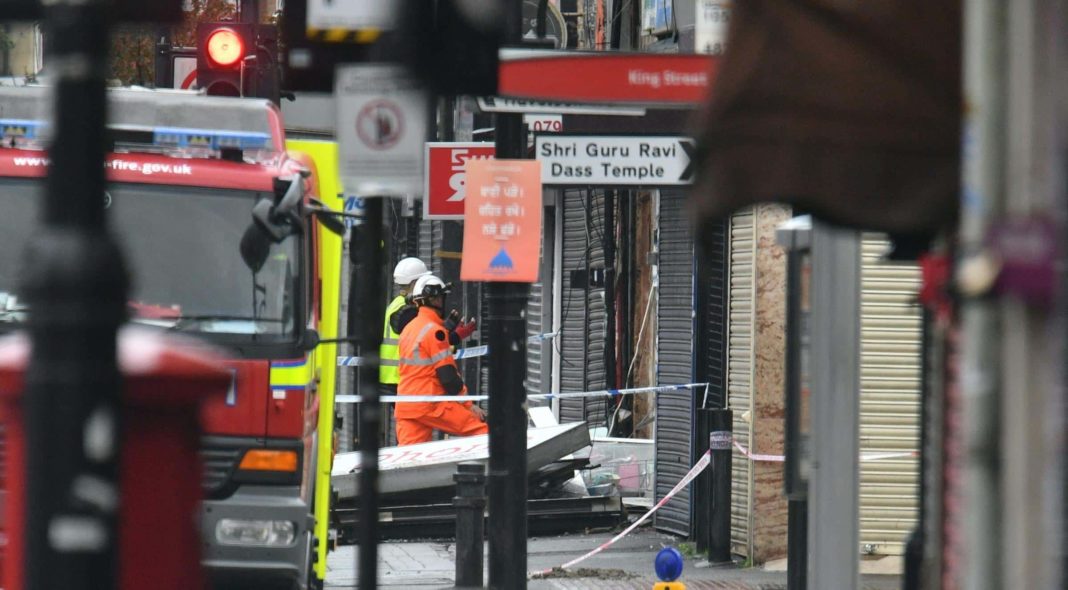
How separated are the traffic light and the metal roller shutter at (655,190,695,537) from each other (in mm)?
4762

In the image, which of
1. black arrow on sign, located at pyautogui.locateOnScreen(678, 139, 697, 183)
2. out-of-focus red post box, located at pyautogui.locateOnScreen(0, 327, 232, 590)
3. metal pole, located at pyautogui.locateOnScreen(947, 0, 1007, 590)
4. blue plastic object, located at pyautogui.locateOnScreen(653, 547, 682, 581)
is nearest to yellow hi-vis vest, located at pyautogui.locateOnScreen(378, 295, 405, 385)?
black arrow on sign, located at pyautogui.locateOnScreen(678, 139, 697, 183)

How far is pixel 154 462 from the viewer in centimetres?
400

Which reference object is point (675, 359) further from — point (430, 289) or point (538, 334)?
point (538, 334)

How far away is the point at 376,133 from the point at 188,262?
3412 millimetres

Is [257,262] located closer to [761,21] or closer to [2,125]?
[2,125]

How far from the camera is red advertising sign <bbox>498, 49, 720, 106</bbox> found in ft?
21.2

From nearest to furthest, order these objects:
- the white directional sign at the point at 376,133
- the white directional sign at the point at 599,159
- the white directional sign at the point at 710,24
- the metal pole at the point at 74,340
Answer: the metal pole at the point at 74,340 → the white directional sign at the point at 376,133 → the white directional sign at the point at 710,24 → the white directional sign at the point at 599,159

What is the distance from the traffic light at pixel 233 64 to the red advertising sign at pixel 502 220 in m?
1.59

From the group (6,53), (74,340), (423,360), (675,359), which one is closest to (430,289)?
(423,360)

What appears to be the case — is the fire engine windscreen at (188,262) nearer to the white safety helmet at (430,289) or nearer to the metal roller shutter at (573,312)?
the white safety helmet at (430,289)

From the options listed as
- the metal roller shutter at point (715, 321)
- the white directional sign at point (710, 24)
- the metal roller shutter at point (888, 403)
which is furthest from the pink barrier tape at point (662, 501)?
the white directional sign at point (710, 24)

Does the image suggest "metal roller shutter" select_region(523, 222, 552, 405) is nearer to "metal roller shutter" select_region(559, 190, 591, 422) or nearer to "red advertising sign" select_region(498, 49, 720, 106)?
"metal roller shutter" select_region(559, 190, 591, 422)

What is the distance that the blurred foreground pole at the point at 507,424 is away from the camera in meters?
10.3

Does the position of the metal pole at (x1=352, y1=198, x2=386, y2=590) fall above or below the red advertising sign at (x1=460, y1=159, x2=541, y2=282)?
below
